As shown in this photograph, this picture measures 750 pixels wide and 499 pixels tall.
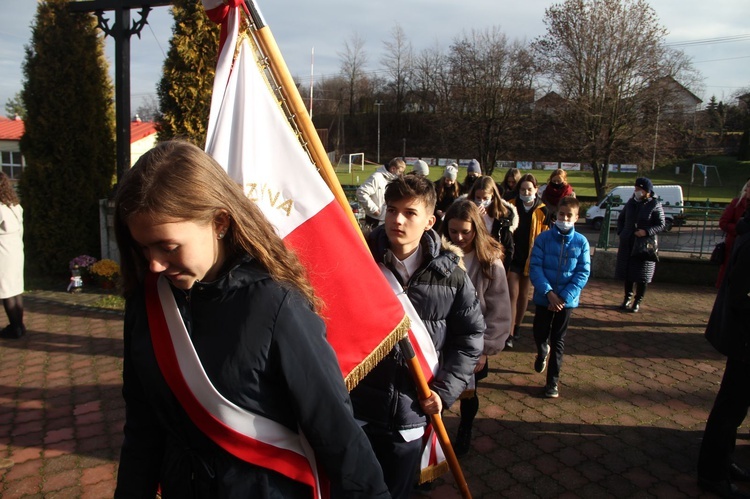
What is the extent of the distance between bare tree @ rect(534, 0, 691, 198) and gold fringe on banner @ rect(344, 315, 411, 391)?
3197 cm

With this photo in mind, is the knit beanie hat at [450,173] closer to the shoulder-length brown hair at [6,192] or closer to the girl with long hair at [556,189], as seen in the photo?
the girl with long hair at [556,189]

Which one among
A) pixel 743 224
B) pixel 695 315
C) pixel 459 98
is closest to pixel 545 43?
pixel 459 98

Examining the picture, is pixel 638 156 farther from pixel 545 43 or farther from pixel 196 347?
pixel 196 347

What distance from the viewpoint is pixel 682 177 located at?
43.2 m

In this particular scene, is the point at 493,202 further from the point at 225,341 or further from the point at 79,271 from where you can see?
the point at 79,271

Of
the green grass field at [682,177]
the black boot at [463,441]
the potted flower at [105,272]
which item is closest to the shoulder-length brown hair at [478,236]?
the black boot at [463,441]

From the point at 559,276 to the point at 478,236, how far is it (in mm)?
1378

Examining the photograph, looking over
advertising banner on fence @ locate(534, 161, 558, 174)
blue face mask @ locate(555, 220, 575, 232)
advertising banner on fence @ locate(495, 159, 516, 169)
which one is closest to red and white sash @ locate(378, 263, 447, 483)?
blue face mask @ locate(555, 220, 575, 232)

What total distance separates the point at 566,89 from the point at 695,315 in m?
27.4

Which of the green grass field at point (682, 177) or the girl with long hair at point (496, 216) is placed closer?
the girl with long hair at point (496, 216)

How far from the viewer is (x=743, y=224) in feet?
12.5

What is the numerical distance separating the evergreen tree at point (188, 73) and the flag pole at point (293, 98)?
6129mm

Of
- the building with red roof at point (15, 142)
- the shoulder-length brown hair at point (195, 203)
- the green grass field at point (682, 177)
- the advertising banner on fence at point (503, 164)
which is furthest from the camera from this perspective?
the advertising banner on fence at point (503, 164)

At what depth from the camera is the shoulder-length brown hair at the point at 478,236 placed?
381 cm
